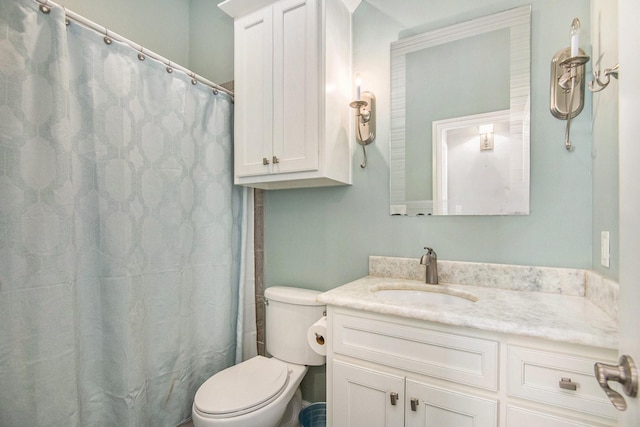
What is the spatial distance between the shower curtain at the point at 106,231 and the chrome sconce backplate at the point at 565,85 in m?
1.62

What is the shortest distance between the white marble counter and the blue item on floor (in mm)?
783

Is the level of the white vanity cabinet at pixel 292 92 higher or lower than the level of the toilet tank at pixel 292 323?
higher

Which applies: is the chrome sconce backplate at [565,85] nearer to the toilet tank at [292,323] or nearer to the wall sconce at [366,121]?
the wall sconce at [366,121]

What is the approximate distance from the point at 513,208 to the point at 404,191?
0.48 m

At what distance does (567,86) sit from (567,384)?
1065mm

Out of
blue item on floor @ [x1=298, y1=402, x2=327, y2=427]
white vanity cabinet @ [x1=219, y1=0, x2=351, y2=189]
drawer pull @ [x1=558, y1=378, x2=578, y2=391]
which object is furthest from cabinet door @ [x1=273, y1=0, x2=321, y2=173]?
blue item on floor @ [x1=298, y1=402, x2=327, y2=427]

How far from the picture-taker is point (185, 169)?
1.64 m

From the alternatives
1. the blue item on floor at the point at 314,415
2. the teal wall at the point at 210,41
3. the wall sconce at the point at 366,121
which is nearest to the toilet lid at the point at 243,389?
the blue item on floor at the point at 314,415

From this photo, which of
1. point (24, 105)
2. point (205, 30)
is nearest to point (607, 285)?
point (24, 105)

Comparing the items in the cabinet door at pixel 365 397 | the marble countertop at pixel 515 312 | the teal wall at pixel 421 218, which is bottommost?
the cabinet door at pixel 365 397

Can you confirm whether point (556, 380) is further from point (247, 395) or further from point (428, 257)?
point (247, 395)

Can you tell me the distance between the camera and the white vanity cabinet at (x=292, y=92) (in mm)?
1461

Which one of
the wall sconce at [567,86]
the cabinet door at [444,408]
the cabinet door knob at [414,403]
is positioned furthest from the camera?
the wall sconce at [567,86]

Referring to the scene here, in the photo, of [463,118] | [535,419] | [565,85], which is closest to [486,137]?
[463,118]
